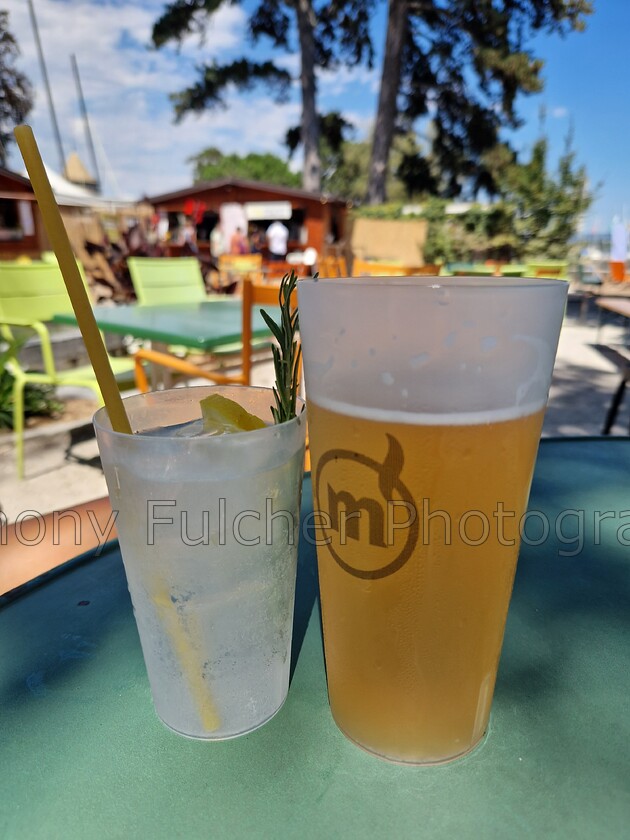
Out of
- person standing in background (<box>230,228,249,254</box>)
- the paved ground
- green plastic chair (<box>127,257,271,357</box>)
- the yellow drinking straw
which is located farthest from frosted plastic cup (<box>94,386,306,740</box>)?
person standing in background (<box>230,228,249,254</box>)

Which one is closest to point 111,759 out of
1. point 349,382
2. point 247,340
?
point 349,382

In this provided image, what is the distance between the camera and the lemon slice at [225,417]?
1.56 ft

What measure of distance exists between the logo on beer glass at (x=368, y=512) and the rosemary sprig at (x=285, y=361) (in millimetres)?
71

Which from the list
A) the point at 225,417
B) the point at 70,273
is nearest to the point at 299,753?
the point at 225,417

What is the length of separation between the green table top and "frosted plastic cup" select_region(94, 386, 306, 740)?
5.86 ft

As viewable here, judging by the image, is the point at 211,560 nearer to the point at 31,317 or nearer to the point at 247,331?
the point at 247,331

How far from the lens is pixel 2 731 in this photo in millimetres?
470

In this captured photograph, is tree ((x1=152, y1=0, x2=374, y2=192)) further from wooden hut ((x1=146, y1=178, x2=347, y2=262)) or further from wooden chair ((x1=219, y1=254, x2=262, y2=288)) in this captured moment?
wooden chair ((x1=219, y1=254, x2=262, y2=288))

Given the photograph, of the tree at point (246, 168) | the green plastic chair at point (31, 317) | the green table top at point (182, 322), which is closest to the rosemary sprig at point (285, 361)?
the green table top at point (182, 322)

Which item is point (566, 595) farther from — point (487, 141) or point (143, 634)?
point (487, 141)

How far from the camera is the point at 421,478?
1.25ft

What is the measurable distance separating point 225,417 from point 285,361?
0.07m

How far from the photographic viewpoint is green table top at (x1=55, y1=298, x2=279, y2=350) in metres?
2.52

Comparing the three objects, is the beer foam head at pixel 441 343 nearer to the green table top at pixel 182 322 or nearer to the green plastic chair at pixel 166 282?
the green table top at pixel 182 322
